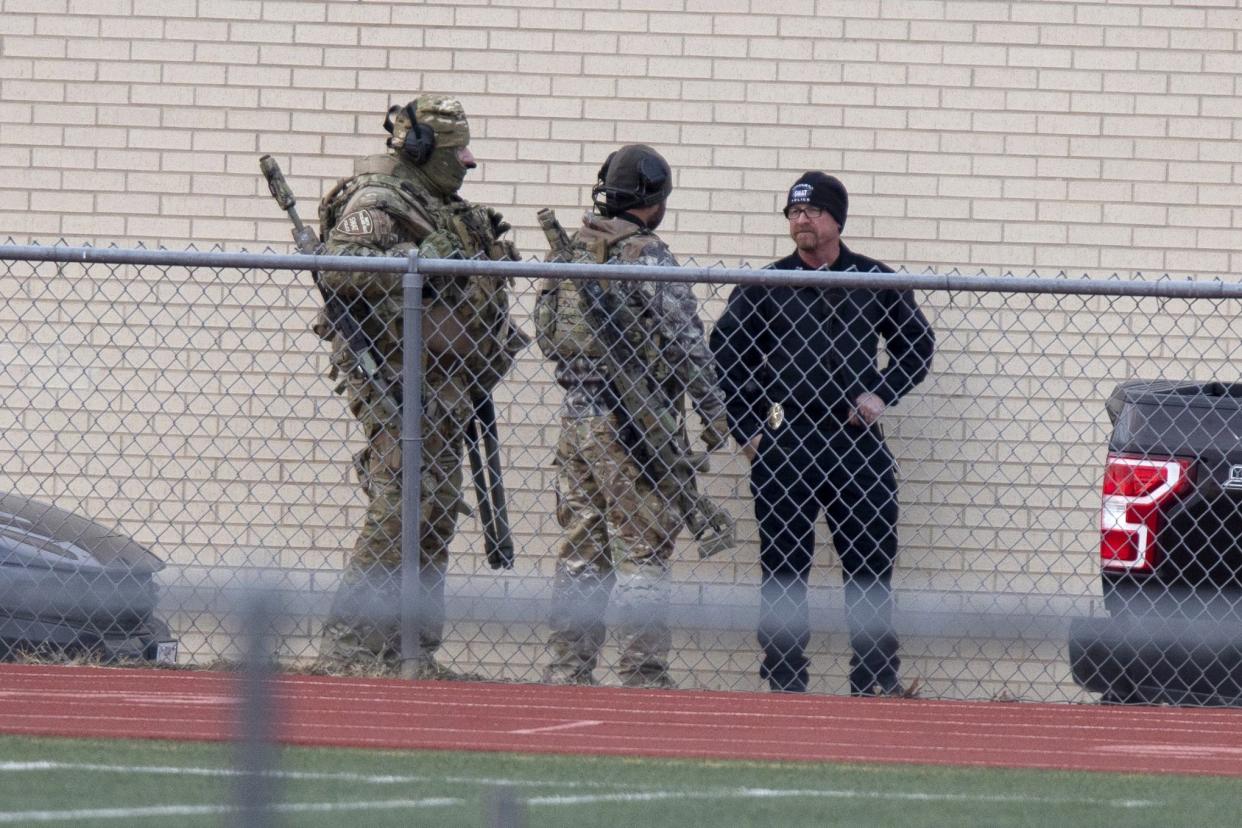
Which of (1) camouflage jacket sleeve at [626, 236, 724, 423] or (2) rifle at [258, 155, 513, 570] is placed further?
(1) camouflage jacket sleeve at [626, 236, 724, 423]

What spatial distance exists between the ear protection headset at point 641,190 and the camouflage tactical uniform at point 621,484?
1.06 feet

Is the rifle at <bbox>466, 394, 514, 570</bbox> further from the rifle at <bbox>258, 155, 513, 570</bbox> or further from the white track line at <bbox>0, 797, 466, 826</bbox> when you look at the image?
the white track line at <bbox>0, 797, 466, 826</bbox>

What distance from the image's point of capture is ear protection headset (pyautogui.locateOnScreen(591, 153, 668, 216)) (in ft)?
25.8

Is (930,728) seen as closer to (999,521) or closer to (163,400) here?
(999,521)

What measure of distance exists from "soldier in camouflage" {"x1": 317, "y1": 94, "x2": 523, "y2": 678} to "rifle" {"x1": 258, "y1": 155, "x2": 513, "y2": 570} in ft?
0.15

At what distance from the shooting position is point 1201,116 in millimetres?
9109

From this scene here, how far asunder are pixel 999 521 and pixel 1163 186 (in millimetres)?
1711

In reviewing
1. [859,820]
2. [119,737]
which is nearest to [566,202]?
[119,737]

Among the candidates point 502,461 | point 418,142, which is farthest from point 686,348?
point 502,461

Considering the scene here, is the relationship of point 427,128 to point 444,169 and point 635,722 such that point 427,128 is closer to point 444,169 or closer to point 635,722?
point 444,169

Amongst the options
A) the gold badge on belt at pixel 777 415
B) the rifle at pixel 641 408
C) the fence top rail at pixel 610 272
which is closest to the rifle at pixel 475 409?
the fence top rail at pixel 610 272

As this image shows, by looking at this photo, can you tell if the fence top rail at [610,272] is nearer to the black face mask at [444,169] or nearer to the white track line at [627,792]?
the black face mask at [444,169]

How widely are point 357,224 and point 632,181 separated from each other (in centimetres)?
112

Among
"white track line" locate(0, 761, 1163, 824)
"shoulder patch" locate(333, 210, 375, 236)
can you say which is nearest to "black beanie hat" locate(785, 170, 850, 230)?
"shoulder patch" locate(333, 210, 375, 236)
